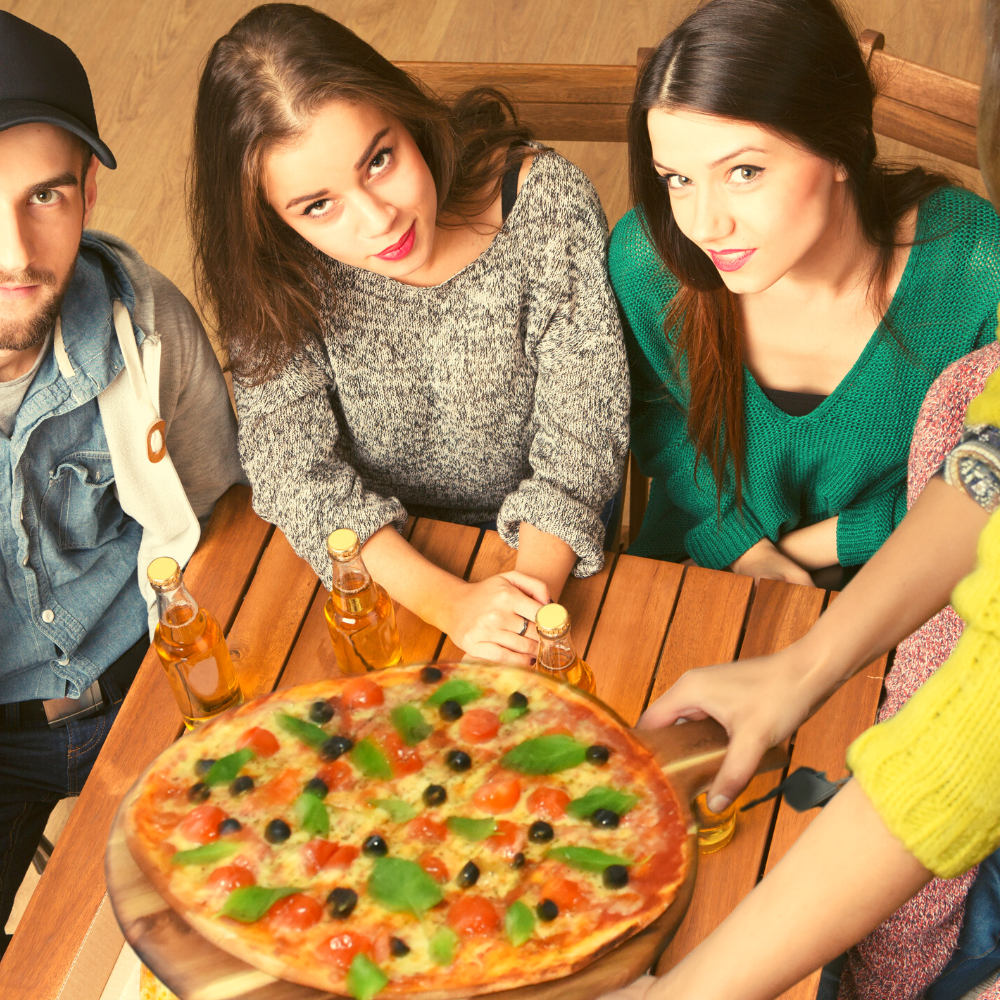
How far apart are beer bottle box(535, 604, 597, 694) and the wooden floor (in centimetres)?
194

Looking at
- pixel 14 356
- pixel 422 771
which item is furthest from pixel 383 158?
pixel 422 771

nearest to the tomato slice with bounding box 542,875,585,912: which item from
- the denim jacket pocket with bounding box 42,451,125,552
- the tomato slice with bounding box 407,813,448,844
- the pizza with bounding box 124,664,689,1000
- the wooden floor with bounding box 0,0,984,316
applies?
the pizza with bounding box 124,664,689,1000

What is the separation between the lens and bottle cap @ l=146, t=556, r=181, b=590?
3.76 feet

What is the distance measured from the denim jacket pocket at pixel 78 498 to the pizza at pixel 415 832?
631mm

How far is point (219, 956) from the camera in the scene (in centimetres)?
86

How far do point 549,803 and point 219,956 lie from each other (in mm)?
310

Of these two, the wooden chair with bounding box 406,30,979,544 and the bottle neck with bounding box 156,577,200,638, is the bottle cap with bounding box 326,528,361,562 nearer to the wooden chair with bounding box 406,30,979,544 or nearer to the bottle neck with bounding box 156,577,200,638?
the bottle neck with bounding box 156,577,200,638

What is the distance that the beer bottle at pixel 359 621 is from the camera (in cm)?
122

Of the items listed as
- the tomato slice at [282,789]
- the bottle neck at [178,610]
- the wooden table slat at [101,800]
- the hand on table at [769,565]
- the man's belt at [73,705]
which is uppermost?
the tomato slice at [282,789]

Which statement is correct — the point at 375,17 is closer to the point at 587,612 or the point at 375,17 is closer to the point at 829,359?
the point at 829,359

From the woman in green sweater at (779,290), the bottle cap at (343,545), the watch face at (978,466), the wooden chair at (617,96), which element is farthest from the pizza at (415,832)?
the wooden chair at (617,96)

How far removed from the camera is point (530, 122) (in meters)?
1.75

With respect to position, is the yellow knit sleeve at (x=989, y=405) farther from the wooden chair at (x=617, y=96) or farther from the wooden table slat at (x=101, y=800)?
the wooden table slat at (x=101, y=800)

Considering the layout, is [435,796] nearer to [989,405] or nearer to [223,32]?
[989,405]
